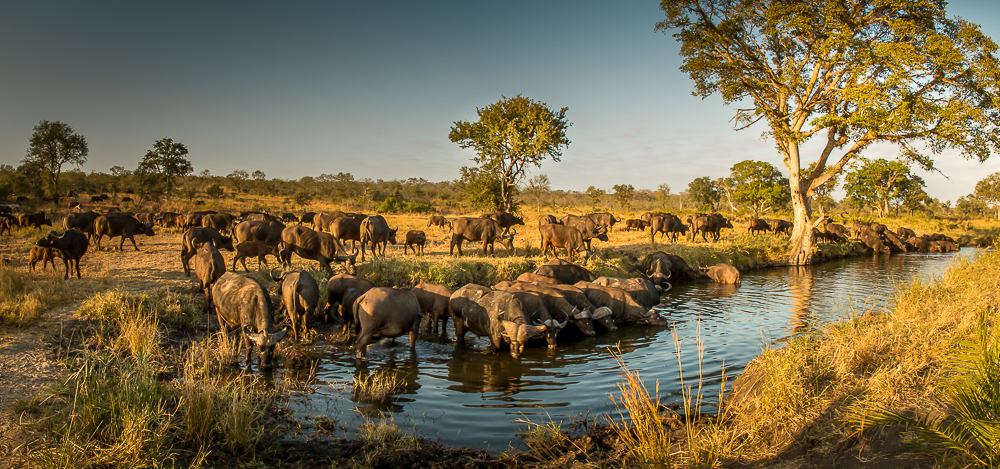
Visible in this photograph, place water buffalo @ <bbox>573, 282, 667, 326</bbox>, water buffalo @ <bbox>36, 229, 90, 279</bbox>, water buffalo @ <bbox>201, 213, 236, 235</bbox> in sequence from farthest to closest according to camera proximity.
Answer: water buffalo @ <bbox>201, 213, 236, 235</bbox>
water buffalo @ <bbox>36, 229, 90, 279</bbox>
water buffalo @ <bbox>573, 282, 667, 326</bbox>

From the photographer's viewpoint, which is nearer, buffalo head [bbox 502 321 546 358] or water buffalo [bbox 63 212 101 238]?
buffalo head [bbox 502 321 546 358]

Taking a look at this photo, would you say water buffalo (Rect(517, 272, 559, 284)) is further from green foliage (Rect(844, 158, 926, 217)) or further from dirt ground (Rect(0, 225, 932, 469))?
green foliage (Rect(844, 158, 926, 217))

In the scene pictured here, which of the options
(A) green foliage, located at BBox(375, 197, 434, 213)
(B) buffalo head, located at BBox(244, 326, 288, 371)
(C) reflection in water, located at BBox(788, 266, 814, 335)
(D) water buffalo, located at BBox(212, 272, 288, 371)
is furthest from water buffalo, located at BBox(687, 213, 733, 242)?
(A) green foliage, located at BBox(375, 197, 434, 213)

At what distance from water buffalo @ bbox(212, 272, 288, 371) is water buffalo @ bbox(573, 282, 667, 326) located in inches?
291

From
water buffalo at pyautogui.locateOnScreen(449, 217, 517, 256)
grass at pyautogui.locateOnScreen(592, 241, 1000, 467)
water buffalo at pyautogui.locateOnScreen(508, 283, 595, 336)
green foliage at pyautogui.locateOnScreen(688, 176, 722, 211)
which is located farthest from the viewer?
green foliage at pyautogui.locateOnScreen(688, 176, 722, 211)

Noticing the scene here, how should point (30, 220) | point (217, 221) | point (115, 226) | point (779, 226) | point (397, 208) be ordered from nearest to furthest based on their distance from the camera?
point (115, 226) → point (217, 221) → point (30, 220) → point (779, 226) → point (397, 208)

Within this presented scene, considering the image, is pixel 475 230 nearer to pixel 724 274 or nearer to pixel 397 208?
pixel 724 274

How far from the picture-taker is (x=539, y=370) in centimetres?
868

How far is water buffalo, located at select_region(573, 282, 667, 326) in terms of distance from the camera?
12094mm

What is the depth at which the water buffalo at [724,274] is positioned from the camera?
18.6m

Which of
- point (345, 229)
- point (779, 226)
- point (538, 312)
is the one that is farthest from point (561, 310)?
point (779, 226)

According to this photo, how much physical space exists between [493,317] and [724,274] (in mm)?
12667

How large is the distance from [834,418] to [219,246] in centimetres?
1582

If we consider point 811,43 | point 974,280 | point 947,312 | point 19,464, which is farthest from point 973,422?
point 811,43
